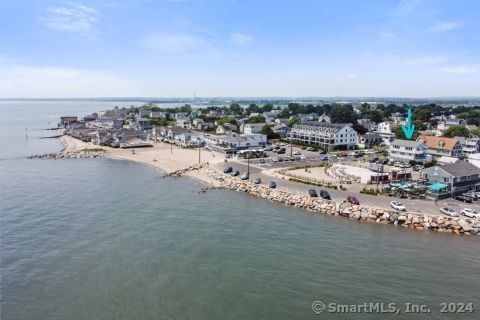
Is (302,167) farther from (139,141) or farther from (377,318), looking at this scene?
(139,141)

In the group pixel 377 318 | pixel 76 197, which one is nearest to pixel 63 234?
pixel 76 197

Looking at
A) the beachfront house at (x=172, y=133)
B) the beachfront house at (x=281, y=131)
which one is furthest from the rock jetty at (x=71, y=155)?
the beachfront house at (x=281, y=131)

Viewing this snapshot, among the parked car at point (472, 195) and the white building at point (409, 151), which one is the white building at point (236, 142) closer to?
the white building at point (409, 151)

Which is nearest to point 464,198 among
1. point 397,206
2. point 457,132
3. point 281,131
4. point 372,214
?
point 397,206

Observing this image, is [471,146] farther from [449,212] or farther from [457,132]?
[449,212]

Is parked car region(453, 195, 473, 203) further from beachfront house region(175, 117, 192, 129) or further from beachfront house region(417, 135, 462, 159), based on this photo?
beachfront house region(175, 117, 192, 129)

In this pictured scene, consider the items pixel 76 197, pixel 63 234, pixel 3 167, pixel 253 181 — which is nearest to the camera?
pixel 63 234
